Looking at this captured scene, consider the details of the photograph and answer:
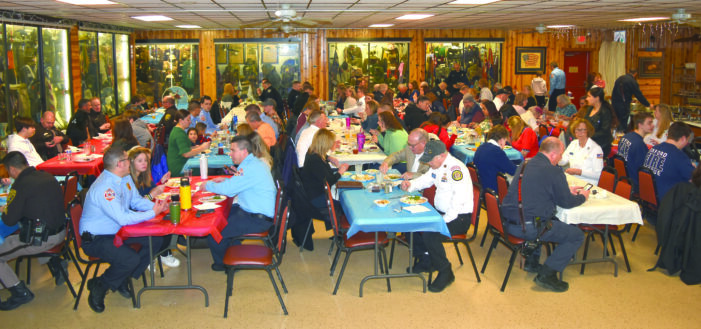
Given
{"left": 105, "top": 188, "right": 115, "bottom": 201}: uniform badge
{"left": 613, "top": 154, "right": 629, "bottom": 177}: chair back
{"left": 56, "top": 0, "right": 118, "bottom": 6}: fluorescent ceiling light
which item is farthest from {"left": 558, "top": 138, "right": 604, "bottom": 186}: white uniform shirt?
{"left": 56, "top": 0, "right": 118, "bottom": 6}: fluorescent ceiling light

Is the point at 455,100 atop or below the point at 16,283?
atop

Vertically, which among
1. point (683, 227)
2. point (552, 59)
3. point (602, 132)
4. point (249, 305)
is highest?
point (552, 59)

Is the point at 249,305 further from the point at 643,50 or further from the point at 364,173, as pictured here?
the point at 643,50

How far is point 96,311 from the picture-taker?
525 cm

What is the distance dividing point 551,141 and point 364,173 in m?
2.23

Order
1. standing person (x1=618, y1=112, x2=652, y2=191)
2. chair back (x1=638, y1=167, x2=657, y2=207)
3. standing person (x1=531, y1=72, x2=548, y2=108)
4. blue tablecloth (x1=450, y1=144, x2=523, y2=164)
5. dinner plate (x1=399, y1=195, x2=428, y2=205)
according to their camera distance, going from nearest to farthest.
A: 1. dinner plate (x1=399, y1=195, x2=428, y2=205)
2. chair back (x1=638, y1=167, x2=657, y2=207)
3. standing person (x1=618, y1=112, x2=652, y2=191)
4. blue tablecloth (x1=450, y1=144, x2=523, y2=164)
5. standing person (x1=531, y1=72, x2=548, y2=108)

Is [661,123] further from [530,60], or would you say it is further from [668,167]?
[530,60]

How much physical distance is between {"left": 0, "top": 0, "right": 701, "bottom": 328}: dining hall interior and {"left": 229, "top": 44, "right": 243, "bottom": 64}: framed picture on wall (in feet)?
0.10

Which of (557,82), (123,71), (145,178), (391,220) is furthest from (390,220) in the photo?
(123,71)

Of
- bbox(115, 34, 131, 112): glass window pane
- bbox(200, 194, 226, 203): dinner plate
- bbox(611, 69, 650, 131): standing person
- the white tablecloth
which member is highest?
bbox(115, 34, 131, 112): glass window pane

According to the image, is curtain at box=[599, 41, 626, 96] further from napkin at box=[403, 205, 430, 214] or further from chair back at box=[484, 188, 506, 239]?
napkin at box=[403, 205, 430, 214]

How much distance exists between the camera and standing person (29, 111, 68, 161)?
8.68m

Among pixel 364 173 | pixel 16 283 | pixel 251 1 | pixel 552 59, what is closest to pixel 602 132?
pixel 364 173

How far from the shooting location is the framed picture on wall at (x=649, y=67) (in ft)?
60.5
